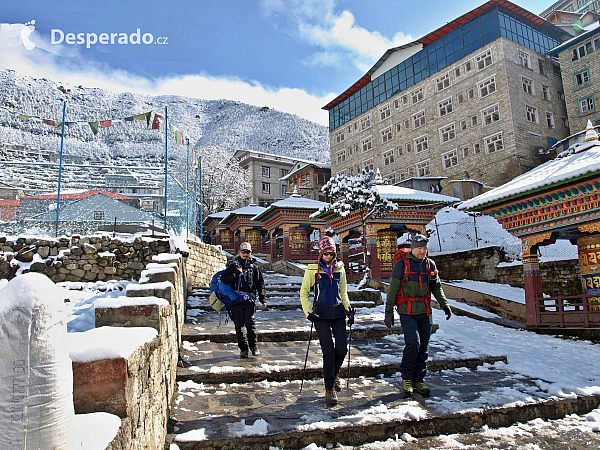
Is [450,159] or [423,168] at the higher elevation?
[450,159]

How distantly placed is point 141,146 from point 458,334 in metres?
84.2

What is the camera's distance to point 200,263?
1420 cm

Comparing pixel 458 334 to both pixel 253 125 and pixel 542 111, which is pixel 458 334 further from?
pixel 253 125

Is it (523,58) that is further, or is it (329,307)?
(523,58)

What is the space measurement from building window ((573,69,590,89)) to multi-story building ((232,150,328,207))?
1213 inches

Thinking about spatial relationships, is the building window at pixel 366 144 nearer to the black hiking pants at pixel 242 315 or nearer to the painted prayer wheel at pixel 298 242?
the painted prayer wheel at pixel 298 242

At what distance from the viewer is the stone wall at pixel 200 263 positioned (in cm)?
1299

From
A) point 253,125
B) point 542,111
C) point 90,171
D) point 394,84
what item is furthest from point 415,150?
point 253,125

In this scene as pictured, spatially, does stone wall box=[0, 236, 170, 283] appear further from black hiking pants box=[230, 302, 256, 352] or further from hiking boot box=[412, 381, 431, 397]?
hiking boot box=[412, 381, 431, 397]

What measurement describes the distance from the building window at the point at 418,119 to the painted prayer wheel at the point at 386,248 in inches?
895

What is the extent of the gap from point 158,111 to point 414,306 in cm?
9341

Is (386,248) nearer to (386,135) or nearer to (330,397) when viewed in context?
(330,397)

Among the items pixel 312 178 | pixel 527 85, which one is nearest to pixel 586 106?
pixel 527 85

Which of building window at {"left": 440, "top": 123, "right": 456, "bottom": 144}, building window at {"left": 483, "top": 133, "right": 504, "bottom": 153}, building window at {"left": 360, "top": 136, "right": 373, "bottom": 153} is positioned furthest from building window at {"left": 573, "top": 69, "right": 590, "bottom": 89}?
building window at {"left": 360, "top": 136, "right": 373, "bottom": 153}
